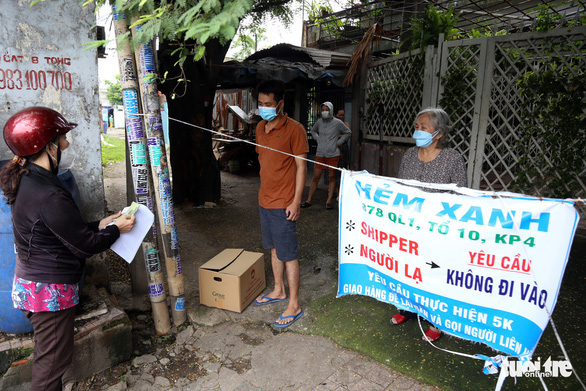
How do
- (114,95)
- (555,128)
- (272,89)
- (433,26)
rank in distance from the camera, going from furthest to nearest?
(114,95) → (433,26) → (555,128) → (272,89)

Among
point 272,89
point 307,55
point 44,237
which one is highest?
point 307,55

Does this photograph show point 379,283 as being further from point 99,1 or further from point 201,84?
point 201,84

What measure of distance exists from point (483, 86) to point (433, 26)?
1404mm

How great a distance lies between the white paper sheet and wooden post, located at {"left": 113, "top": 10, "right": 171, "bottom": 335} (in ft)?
1.76

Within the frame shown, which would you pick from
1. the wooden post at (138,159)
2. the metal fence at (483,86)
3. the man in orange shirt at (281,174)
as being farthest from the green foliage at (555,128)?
the wooden post at (138,159)

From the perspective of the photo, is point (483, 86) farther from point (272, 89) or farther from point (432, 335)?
point (432, 335)

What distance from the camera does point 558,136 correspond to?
4664 millimetres

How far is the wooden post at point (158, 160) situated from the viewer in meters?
2.87

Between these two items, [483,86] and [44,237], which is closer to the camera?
[44,237]

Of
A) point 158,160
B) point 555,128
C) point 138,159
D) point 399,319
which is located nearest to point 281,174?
point 158,160

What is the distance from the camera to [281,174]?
3121 mm

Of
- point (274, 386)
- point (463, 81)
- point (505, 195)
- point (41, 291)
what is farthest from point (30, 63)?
point (463, 81)

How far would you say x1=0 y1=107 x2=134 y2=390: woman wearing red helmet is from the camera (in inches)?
77.7

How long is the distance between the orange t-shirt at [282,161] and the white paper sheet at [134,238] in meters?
1.04
